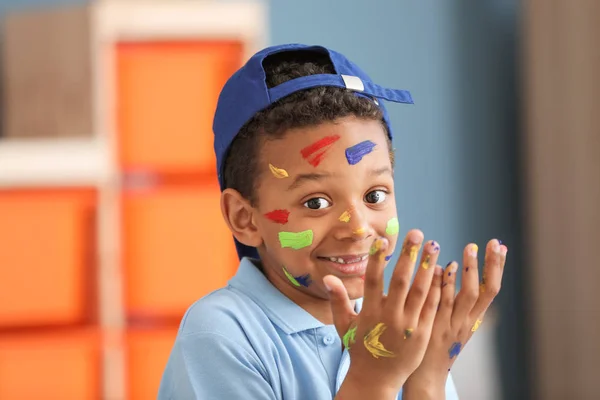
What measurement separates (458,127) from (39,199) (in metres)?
1.71

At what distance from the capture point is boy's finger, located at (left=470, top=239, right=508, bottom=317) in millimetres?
957

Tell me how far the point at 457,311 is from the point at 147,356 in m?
1.78

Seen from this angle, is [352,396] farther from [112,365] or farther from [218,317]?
[112,365]

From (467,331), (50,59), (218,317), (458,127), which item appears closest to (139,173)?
(50,59)

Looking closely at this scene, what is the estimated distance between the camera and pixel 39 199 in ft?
8.36

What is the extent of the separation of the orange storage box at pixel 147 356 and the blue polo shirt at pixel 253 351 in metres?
1.50

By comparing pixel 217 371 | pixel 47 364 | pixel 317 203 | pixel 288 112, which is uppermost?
pixel 288 112

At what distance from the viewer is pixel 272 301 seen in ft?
3.57

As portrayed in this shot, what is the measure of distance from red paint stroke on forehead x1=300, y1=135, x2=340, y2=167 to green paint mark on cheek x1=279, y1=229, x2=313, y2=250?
0.31 ft

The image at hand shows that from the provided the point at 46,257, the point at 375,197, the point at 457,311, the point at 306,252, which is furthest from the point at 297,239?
the point at 46,257

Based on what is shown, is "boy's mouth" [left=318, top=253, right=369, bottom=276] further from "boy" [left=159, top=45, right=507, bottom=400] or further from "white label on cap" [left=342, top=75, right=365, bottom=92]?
"white label on cap" [left=342, top=75, right=365, bottom=92]

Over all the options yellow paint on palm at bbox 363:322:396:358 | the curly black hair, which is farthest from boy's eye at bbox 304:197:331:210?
yellow paint on palm at bbox 363:322:396:358

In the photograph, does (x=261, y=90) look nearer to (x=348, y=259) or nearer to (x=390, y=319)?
(x=348, y=259)

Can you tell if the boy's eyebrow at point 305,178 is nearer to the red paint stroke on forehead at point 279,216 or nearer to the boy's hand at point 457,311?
the red paint stroke on forehead at point 279,216
